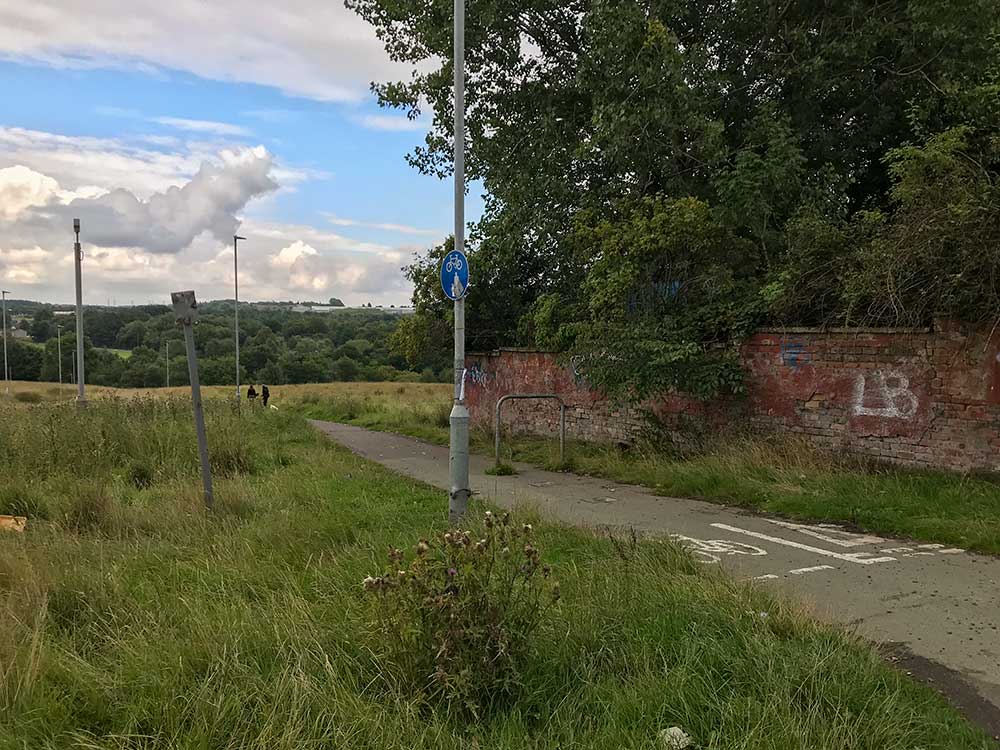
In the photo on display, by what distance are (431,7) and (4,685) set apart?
13862 mm

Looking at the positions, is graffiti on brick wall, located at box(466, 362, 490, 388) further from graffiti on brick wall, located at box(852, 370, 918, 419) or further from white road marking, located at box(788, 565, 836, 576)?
white road marking, located at box(788, 565, 836, 576)

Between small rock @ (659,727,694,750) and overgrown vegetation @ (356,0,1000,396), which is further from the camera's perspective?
overgrown vegetation @ (356,0,1000,396)

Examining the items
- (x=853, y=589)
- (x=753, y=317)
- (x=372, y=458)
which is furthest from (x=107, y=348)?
(x=853, y=589)

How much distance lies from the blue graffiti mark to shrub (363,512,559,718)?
295 inches

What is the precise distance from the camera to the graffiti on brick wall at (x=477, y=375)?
58.9ft

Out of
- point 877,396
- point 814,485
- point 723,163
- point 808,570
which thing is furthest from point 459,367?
point 723,163

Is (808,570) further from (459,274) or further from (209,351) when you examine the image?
(209,351)

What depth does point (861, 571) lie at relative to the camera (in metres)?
5.68

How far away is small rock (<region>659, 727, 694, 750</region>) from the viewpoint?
9.40 ft

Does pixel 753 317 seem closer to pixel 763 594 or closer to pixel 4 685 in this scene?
pixel 763 594

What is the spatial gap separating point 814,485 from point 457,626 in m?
6.41

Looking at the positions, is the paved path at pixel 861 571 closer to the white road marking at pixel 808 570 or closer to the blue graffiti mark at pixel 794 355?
the white road marking at pixel 808 570

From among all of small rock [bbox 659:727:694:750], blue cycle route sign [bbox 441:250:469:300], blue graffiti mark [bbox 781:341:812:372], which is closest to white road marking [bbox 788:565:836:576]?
small rock [bbox 659:727:694:750]

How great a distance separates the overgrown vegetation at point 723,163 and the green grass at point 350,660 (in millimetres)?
5448
